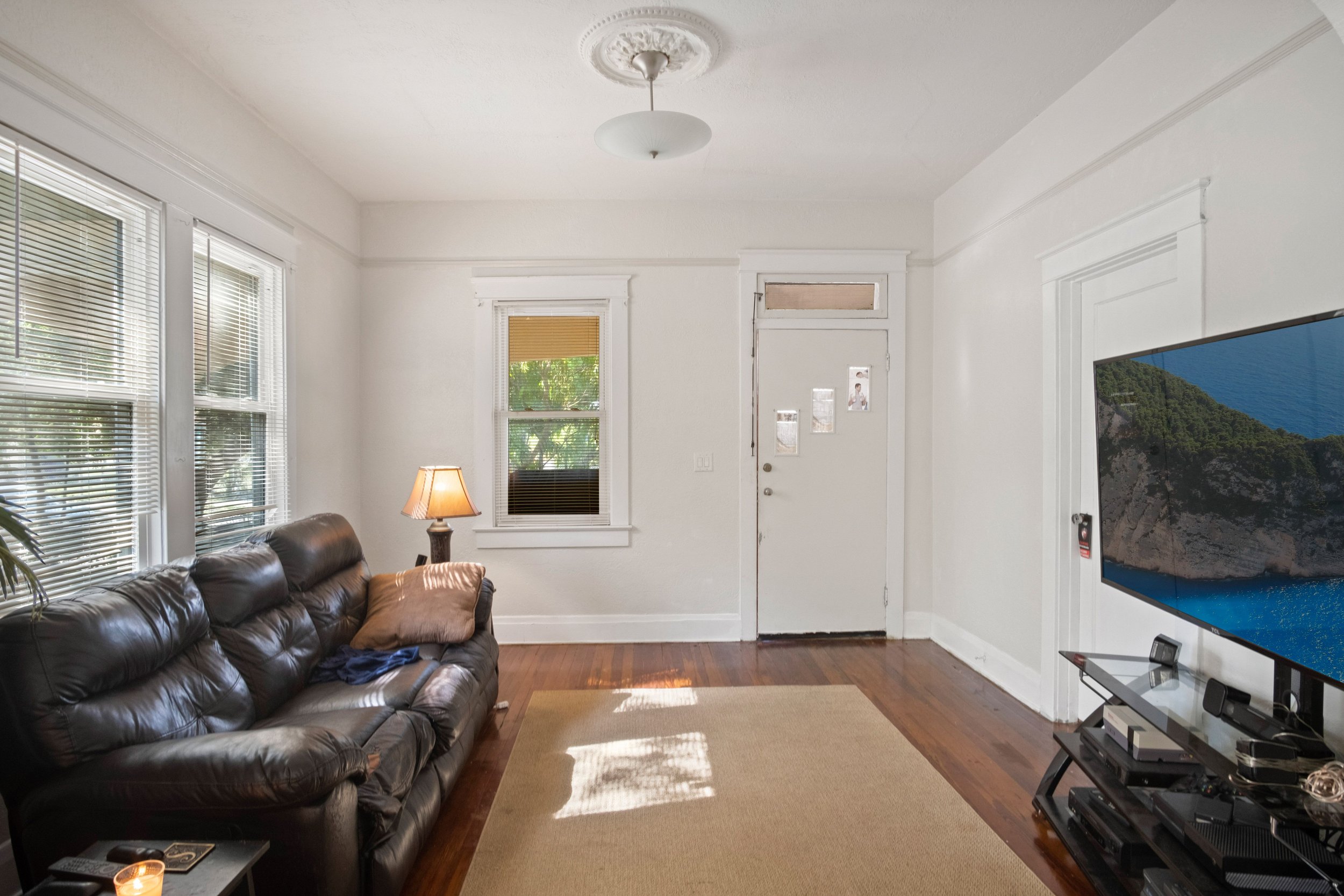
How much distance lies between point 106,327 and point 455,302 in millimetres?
2073

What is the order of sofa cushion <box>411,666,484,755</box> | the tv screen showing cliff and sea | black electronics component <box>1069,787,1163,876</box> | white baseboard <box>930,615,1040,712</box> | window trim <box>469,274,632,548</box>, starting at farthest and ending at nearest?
1. window trim <box>469,274,632,548</box>
2. white baseboard <box>930,615,1040,712</box>
3. sofa cushion <box>411,666,484,755</box>
4. black electronics component <box>1069,787,1163,876</box>
5. the tv screen showing cliff and sea

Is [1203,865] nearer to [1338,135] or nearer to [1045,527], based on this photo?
[1045,527]

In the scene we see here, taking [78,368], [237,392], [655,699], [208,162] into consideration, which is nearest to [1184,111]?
[655,699]

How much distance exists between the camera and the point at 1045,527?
3.08 m

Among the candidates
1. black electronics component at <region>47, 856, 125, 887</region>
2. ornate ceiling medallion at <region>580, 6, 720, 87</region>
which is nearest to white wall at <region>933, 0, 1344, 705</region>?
ornate ceiling medallion at <region>580, 6, 720, 87</region>

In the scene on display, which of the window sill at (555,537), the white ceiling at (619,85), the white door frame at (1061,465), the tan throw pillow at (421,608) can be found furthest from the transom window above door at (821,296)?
the tan throw pillow at (421,608)

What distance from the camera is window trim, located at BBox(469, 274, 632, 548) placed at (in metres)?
4.19

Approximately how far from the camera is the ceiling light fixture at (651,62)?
2.38 metres

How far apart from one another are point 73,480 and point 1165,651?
A: 350 centimetres

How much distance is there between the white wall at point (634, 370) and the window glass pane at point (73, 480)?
72.3 inches

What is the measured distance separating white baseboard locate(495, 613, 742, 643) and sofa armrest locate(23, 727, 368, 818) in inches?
106

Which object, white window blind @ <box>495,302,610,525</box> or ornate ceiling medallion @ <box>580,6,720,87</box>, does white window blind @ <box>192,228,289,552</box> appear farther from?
ornate ceiling medallion @ <box>580,6,720,87</box>

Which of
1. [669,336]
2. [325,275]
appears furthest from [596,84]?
[325,275]

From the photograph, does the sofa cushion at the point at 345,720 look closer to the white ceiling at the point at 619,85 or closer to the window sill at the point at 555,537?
the window sill at the point at 555,537
